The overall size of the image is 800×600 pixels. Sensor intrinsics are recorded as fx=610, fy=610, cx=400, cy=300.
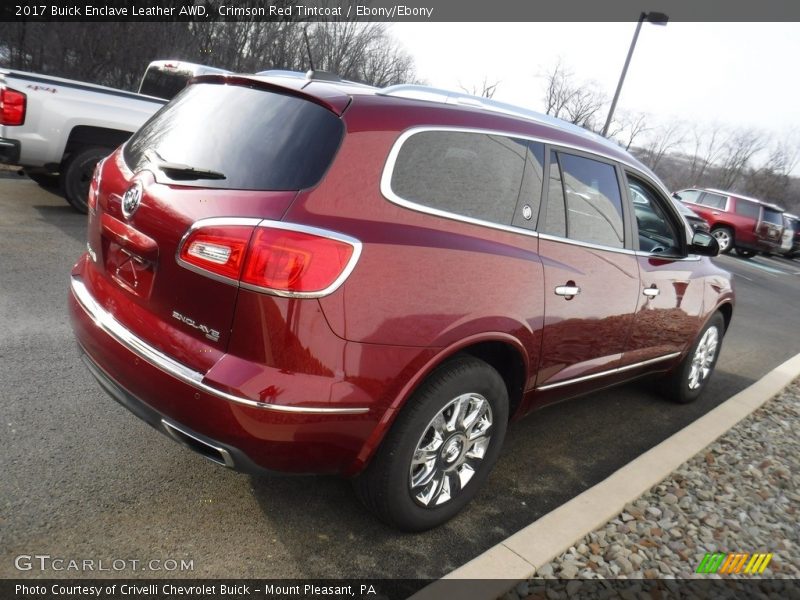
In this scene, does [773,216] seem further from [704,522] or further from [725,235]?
[704,522]

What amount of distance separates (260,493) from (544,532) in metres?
1.30

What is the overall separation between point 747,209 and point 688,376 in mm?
17375

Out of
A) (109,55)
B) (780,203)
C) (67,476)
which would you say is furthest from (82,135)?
(780,203)

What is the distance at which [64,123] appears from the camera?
6.50 meters

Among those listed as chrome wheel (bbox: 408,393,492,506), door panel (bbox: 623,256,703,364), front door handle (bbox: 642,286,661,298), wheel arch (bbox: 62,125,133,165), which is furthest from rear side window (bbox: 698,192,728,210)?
chrome wheel (bbox: 408,393,492,506)

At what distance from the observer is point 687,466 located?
143 inches

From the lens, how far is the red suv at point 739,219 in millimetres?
19062

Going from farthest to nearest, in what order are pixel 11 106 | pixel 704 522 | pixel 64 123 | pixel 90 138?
pixel 90 138
pixel 64 123
pixel 11 106
pixel 704 522

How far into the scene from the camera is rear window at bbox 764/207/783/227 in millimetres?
19531

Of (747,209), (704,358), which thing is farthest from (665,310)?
(747,209)

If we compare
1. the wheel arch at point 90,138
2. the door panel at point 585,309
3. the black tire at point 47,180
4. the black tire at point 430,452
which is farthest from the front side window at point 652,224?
the black tire at point 47,180

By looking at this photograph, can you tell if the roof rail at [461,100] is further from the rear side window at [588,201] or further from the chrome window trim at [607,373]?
the chrome window trim at [607,373]

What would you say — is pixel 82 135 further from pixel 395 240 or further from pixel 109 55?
pixel 109 55

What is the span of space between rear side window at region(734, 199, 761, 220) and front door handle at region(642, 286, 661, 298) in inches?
709
